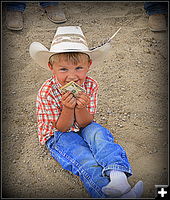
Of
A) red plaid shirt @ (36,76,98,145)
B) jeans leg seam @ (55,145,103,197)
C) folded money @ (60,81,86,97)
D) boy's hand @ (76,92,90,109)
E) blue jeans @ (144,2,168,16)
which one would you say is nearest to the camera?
jeans leg seam @ (55,145,103,197)

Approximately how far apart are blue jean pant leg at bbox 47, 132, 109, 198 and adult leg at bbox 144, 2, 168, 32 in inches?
96.2

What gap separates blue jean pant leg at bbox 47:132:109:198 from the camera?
5.88 feet

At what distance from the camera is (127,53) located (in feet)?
11.8

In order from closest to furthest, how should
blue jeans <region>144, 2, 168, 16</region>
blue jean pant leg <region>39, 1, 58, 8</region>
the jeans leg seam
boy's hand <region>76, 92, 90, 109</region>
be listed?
the jeans leg seam → boy's hand <region>76, 92, 90, 109</region> → blue jeans <region>144, 2, 168, 16</region> → blue jean pant leg <region>39, 1, 58, 8</region>

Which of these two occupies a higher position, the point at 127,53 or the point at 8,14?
the point at 8,14

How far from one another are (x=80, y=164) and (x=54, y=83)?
28.2 inches

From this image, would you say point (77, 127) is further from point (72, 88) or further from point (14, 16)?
point (14, 16)

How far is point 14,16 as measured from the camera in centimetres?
386

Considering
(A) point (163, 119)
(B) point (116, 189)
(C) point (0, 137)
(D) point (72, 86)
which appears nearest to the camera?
(B) point (116, 189)

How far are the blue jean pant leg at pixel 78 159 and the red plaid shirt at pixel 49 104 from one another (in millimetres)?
75

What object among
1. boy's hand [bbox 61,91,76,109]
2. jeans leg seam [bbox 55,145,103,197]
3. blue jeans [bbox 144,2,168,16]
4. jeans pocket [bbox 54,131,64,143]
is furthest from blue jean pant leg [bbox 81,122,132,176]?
blue jeans [bbox 144,2,168,16]

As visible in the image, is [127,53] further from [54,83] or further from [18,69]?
[54,83]

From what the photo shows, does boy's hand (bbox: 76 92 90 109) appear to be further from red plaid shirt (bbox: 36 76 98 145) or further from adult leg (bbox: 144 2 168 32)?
adult leg (bbox: 144 2 168 32)

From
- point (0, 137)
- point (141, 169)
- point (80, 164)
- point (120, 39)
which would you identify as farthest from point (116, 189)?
point (120, 39)
